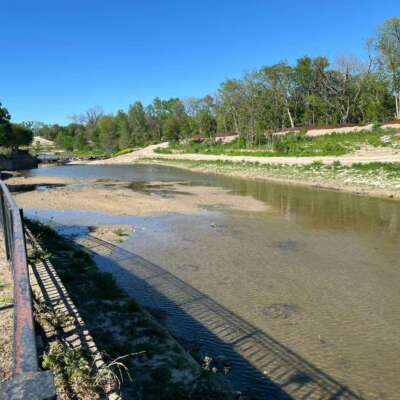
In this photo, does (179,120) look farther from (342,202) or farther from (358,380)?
(358,380)

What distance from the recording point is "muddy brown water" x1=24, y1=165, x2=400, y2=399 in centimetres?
716

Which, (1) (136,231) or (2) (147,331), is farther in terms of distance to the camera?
(1) (136,231)

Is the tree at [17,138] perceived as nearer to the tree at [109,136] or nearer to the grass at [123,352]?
the tree at [109,136]

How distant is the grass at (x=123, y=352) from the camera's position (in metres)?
4.93

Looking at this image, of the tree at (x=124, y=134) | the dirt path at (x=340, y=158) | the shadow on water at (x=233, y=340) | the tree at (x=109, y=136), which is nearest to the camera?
the shadow on water at (x=233, y=340)

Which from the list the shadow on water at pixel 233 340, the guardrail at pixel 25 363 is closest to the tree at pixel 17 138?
the shadow on water at pixel 233 340

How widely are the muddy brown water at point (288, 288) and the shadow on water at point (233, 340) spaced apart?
0.03 metres

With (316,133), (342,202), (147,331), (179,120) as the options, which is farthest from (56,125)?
(147,331)

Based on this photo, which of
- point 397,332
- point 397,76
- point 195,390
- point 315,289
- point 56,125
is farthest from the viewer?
point 56,125

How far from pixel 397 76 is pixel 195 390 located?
217ft

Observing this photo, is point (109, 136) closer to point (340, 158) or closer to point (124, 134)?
point (124, 134)

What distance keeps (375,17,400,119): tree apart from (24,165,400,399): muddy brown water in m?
47.3

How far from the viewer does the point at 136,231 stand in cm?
1809

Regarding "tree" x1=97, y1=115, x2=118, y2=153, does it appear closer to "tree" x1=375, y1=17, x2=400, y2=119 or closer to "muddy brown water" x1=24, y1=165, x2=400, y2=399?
"tree" x1=375, y1=17, x2=400, y2=119
